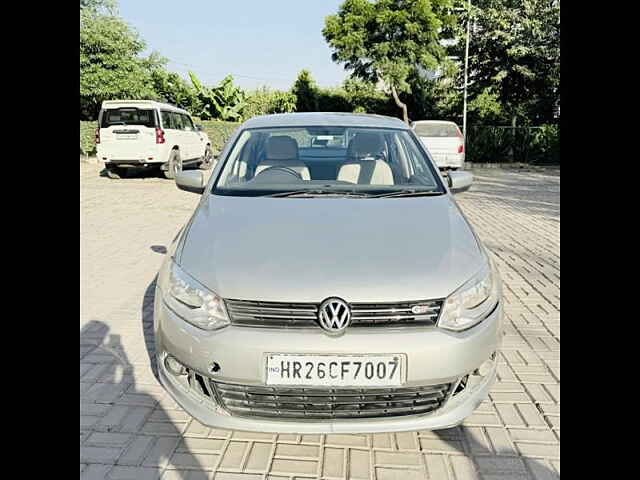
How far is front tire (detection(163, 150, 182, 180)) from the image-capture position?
48.4ft

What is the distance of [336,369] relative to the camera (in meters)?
2.14

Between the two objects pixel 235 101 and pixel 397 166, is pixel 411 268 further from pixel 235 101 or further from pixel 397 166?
pixel 235 101

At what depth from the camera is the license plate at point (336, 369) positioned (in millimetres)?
2143

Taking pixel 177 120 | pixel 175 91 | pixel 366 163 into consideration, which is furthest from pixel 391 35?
pixel 366 163

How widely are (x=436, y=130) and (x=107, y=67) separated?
1359 centimetres

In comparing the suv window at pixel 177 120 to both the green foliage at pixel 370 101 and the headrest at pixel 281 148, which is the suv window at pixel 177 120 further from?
the green foliage at pixel 370 101

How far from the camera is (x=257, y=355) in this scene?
215cm

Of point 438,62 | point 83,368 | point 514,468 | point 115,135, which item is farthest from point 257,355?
point 438,62

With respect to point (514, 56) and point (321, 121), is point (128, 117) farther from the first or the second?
point (514, 56)

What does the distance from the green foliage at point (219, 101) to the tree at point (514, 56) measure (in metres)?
10.4

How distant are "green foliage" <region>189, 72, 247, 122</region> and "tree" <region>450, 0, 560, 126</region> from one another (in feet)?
34.0

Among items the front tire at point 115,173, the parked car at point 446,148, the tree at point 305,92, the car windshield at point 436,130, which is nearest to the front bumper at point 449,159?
the parked car at point 446,148

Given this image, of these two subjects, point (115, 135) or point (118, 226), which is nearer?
point (118, 226)
